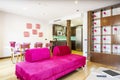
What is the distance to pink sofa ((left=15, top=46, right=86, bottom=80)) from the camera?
79.1 inches

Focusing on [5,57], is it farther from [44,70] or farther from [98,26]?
[98,26]

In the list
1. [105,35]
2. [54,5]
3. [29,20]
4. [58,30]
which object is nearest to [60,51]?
[54,5]

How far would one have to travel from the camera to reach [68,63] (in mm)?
2752

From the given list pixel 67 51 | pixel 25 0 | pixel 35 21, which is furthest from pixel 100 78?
pixel 35 21

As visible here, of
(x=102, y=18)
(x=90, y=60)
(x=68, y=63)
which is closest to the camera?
(x=68, y=63)

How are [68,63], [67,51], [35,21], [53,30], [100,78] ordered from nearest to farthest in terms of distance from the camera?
[100,78], [68,63], [67,51], [35,21], [53,30]

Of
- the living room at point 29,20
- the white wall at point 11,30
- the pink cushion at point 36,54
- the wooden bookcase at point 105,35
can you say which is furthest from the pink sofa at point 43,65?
the white wall at point 11,30

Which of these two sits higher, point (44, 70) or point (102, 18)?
point (102, 18)

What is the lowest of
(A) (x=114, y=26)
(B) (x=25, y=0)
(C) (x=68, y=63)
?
(C) (x=68, y=63)

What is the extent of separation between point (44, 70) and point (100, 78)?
1.42 m

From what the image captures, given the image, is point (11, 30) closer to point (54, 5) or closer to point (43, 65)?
point (54, 5)

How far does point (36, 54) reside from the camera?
280 cm

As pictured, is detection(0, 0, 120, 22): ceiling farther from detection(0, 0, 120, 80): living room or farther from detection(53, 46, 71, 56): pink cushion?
detection(53, 46, 71, 56): pink cushion

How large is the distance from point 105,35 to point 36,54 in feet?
10.3
